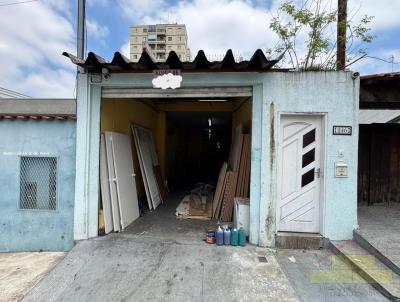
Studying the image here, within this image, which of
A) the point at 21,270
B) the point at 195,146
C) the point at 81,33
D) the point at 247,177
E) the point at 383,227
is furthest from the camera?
the point at 195,146

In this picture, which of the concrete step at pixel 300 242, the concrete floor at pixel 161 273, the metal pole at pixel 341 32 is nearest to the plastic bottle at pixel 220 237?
the concrete floor at pixel 161 273

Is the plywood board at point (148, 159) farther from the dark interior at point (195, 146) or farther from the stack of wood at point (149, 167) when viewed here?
the dark interior at point (195, 146)

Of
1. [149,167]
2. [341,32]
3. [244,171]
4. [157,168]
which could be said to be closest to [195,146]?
[157,168]

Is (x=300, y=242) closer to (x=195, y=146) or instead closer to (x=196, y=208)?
(x=196, y=208)

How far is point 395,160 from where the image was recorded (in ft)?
18.4

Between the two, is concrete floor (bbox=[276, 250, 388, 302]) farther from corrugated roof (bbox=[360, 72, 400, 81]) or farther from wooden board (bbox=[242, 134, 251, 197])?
corrugated roof (bbox=[360, 72, 400, 81])

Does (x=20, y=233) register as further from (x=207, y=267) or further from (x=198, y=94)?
(x=198, y=94)

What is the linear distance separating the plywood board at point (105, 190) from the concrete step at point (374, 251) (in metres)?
4.08

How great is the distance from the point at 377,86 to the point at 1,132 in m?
6.73

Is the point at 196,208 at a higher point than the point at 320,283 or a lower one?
higher

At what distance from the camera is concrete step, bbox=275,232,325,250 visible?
13.4 feet

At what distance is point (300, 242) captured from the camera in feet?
13.4

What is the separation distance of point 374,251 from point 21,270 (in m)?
4.98

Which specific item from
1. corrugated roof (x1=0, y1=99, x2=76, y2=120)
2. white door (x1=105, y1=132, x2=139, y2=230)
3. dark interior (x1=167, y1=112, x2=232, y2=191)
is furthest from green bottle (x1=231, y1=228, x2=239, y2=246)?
corrugated roof (x1=0, y1=99, x2=76, y2=120)
